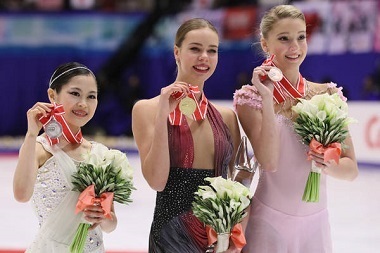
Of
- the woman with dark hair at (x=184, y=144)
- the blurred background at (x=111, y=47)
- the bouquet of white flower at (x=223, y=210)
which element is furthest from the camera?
the blurred background at (x=111, y=47)

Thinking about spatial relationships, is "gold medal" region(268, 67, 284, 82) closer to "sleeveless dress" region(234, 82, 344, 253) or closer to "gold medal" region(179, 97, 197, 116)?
"sleeveless dress" region(234, 82, 344, 253)

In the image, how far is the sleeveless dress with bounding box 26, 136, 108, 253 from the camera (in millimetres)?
3109

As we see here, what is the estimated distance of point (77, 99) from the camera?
10.5 ft

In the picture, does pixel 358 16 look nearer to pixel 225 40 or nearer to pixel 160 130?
pixel 225 40

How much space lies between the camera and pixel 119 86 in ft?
53.2

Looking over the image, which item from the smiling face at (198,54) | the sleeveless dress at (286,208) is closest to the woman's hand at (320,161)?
the sleeveless dress at (286,208)

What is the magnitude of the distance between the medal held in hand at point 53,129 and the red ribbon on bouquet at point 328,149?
3.62 ft

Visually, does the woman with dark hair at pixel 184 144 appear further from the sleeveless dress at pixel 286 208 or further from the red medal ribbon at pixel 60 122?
the red medal ribbon at pixel 60 122

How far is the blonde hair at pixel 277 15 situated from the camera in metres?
3.20

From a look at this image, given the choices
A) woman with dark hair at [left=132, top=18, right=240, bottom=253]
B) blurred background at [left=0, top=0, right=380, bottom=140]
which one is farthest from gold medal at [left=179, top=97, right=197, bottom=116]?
blurred background at [left=0, top=0, right=380, bottom=140]

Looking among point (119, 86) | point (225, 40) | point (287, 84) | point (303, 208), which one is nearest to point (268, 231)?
point (303, 208)

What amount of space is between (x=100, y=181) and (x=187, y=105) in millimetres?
495

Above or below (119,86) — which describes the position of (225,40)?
above

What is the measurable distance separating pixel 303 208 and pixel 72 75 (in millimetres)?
1229
